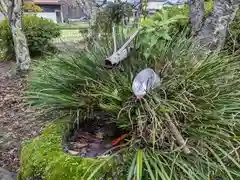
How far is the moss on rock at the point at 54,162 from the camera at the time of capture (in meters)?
1.71

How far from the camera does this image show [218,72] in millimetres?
2109

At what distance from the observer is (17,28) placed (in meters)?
6.12

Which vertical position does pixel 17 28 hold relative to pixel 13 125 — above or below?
above

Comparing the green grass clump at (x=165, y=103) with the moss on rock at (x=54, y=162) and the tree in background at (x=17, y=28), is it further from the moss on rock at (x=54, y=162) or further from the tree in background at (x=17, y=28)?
the tree in background at (x=17, y=28)

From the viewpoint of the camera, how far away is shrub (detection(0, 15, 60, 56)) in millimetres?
Answer: 7715

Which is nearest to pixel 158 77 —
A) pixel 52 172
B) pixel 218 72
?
pixel 218 72

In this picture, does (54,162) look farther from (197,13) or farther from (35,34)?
(35,34)

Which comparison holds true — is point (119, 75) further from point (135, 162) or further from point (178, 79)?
point (135, 162)

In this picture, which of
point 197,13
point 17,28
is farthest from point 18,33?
point 197,13

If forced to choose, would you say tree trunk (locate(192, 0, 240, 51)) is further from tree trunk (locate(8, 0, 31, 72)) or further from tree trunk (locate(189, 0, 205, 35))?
tree trunk (locate(8, 0, 31, 72))

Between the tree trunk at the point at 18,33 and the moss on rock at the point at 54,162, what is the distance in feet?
14.6

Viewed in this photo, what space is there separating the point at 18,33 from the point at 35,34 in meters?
1.58

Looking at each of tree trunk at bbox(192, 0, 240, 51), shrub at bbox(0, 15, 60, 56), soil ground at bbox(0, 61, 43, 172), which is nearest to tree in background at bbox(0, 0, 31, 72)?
soil ground at bbox(0, 61, 43, 172)

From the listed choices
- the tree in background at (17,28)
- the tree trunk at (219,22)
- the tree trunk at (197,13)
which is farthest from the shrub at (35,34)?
the tree trunk at (219,22)
